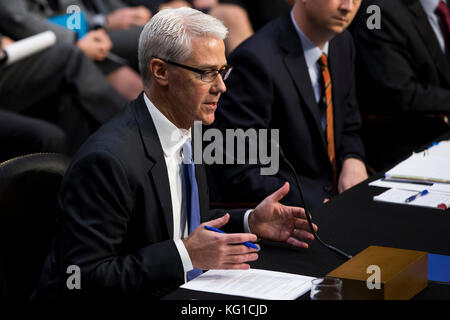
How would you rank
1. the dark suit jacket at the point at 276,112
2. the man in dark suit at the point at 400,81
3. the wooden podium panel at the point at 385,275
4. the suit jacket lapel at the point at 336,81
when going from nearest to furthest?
1. the wooden podium panel at the point at 385,275
2. the dark suit jacket at the point at 276,112
3. the suit jacket lapel at the point at 336,81
4. the man in dark suit at the point at 400,81

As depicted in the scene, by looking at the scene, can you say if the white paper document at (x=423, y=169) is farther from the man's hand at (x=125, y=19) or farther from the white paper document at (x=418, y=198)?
the man's hand at (x=125, y=19)

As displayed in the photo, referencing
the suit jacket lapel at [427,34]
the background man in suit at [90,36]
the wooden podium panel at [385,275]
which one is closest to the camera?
the wooden podium panel at [385,275]

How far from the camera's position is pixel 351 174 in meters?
3.13

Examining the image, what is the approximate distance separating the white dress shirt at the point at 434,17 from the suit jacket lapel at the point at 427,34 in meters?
0.09

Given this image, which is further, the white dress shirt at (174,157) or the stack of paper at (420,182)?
the stack of paper at (420,182)

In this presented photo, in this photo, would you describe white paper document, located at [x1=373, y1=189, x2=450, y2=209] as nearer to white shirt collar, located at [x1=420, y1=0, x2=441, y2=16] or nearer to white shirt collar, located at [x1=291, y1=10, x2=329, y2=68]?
white shirt collar, located at [x1=291, y1=10, x2=329, y2=68]

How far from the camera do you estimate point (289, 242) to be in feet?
6.48

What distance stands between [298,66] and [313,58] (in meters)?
0.12

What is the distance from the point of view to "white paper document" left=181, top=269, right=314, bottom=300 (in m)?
1.63

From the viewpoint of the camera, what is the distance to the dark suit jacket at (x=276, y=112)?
2918 millimetres

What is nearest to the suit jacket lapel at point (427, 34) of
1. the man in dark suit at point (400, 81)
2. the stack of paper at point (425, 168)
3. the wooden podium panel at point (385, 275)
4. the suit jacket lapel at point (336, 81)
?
the man in dark suit at point (400, 81)

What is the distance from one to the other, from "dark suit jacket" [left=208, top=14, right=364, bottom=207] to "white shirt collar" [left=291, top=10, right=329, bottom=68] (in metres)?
0.02
